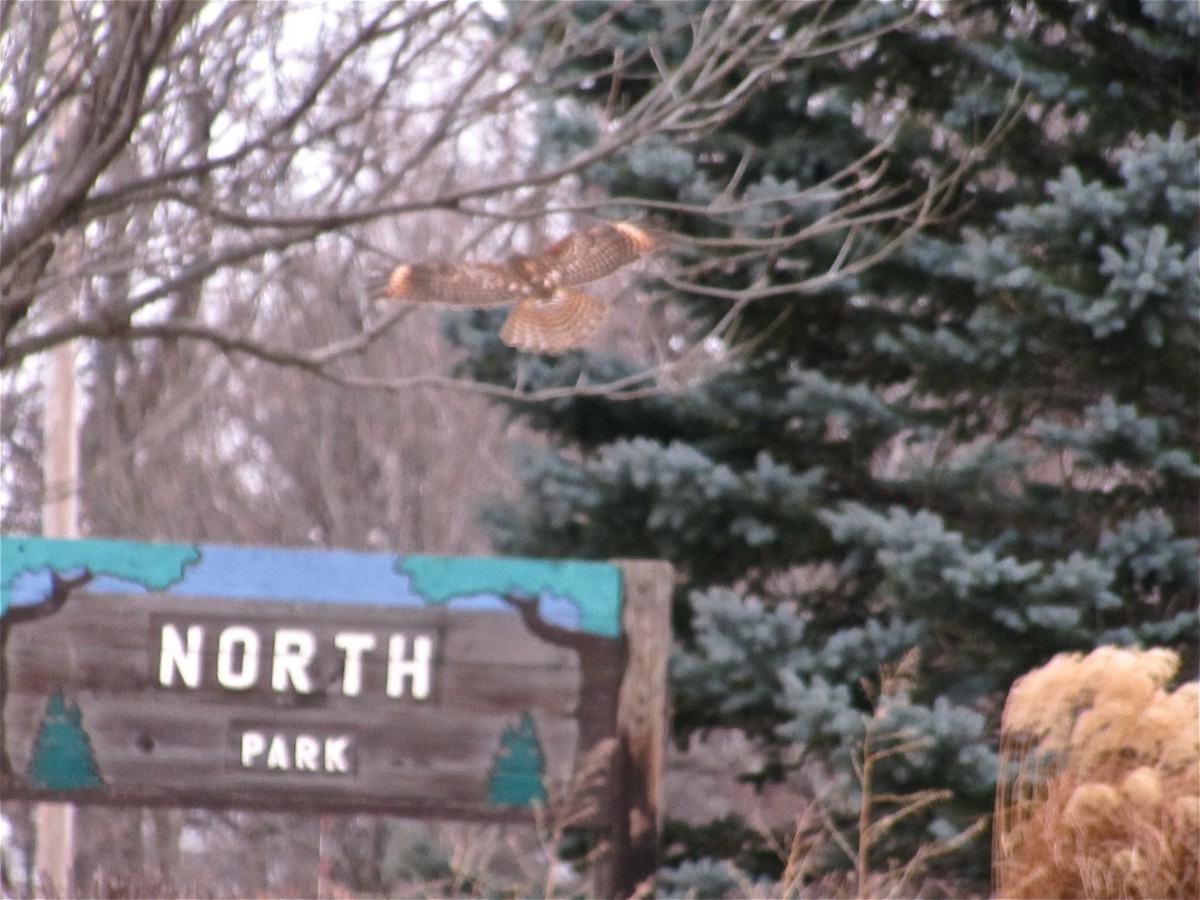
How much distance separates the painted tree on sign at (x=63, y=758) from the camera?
558cm

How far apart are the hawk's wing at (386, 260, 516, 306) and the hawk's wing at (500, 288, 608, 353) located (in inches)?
7.4

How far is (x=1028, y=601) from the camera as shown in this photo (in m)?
6.38

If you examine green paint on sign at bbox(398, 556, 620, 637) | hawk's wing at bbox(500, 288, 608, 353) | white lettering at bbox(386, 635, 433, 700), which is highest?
hawk's wing at bbox(500, 288, 608, 353)

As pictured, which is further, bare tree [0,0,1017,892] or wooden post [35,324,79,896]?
wooden post [35,324,79,896]

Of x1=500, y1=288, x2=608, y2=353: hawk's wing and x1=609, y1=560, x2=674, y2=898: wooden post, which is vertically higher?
x1=500, y1=288, x2=608, y2=353: hawk's wing

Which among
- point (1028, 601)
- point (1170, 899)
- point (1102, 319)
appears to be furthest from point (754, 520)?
point (1170, 899)

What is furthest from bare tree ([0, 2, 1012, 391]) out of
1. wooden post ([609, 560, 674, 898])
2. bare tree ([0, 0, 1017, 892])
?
wooden post ([609, 560, 674, 898])

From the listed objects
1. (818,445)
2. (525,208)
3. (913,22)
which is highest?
(913,22)

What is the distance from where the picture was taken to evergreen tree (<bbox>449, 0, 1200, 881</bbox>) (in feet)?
20.7

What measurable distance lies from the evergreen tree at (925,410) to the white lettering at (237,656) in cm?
185

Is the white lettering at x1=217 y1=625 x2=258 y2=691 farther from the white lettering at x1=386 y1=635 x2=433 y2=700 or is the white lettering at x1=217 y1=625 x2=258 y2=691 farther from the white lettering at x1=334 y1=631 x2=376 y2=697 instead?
the white lettering at x1=386 y1=635 x2=433 y2=700

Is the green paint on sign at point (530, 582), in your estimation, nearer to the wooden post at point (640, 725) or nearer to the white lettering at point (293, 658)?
the wooden post at point (640, 725)

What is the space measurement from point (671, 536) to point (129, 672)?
2516 mm

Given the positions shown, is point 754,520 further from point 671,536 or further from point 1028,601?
point 1028,601
